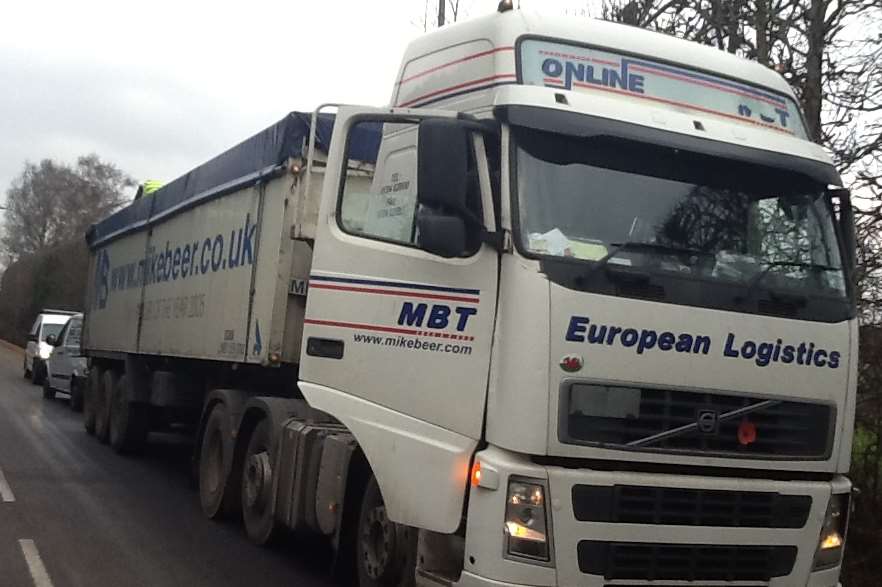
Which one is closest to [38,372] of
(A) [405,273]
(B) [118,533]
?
(B) [118,533]

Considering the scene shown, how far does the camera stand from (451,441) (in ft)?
17.2

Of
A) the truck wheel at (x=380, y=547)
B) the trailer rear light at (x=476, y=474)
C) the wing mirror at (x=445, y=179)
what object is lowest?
the truck wheel at (x=380, y=547)

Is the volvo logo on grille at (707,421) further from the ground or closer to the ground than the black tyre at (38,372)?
further from the ground

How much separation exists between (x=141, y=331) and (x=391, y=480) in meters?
7.77

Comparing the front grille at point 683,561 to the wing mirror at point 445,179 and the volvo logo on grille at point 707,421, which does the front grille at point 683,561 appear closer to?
the volvo logo on grille at point 707,421

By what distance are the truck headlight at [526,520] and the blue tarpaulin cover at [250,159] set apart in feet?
7.65

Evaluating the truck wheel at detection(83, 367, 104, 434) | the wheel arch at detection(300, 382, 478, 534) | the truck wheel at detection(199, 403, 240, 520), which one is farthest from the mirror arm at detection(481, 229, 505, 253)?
the truck wheel at detection(83, 367, 104, 434)

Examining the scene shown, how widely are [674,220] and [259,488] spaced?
4218mm

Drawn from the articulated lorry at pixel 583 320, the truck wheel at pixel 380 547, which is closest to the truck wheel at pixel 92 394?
the articulated lorry at pixel 583 320

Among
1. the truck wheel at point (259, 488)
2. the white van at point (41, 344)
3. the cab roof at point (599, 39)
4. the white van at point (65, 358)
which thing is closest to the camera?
the cab roof at point (599, 39)

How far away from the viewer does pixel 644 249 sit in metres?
5.11

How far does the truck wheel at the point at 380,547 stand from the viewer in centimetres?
571

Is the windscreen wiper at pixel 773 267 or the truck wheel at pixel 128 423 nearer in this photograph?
the windscreen wiper at pixel 773 267

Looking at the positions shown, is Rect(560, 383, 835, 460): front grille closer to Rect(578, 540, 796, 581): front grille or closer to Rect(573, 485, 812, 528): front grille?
Rect(573, 485, 812, 528): front grille
